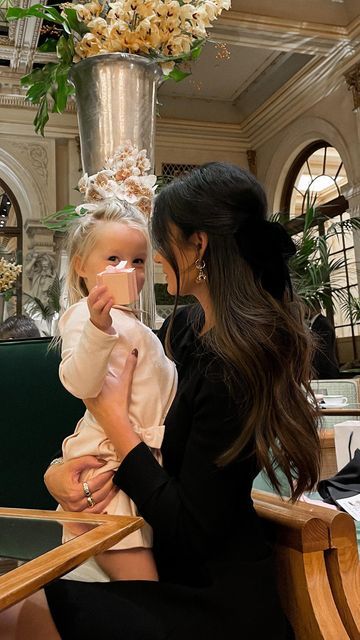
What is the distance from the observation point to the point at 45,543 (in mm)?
758

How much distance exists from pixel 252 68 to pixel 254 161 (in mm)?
1765

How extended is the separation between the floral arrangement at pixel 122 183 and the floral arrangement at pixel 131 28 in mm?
275

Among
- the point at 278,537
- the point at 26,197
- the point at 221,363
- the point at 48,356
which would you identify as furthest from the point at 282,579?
the point at 26,197

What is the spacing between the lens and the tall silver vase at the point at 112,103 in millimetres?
1810

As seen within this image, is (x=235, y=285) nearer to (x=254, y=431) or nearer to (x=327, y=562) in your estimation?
(x=254, y=431)

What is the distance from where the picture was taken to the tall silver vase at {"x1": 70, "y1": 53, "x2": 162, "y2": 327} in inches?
71.2

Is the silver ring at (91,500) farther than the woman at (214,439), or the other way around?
the silver ring at (91,500)

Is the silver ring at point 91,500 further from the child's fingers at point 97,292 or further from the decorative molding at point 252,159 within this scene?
the decorative molding at point 252,159

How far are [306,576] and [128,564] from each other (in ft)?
0.88

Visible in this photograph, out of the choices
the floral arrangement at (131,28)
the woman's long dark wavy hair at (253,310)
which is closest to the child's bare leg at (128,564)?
the woman's long dark wavy hair at (253,310)

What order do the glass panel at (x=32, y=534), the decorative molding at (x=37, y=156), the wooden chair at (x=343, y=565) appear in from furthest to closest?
the decorative molding at (x=37, y=156), the wooden chair at (x=343, y=565), the glass panel at (x=32, y=534)

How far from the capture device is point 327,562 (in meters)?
1.05

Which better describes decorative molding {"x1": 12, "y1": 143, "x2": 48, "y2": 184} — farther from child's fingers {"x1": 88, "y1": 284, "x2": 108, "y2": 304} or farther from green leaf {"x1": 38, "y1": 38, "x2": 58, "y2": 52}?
child's fingers {"x1": 88, "y1": 284, "x2": 108, "y2": 304}

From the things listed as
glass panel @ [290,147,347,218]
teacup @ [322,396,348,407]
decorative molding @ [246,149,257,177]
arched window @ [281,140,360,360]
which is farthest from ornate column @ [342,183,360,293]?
teacup @ [322,396,348,407]
